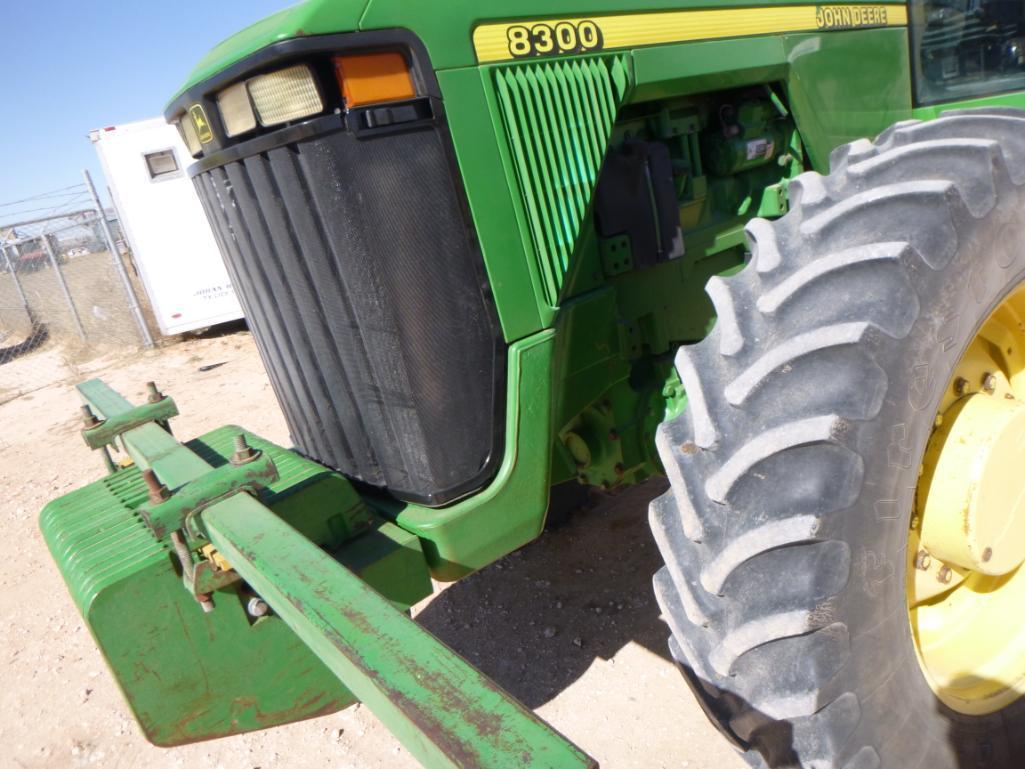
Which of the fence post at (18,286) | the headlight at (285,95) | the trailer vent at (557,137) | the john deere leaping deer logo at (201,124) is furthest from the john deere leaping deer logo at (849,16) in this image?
the fence post at (18,286)

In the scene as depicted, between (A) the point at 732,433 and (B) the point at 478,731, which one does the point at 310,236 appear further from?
(B) the point at 478,731

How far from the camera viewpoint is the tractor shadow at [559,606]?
2664 mm

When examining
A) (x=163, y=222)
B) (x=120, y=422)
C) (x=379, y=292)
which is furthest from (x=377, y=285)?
(x=163, y=222)

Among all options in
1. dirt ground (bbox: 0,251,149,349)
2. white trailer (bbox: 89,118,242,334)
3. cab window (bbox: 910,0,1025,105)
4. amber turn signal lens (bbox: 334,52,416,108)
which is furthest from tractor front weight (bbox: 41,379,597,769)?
dirt ground (bbox: 0,251,149,349)

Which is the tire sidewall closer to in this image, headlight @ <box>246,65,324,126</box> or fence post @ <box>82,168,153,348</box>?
headlight @ <box>246,65,324,126</box>

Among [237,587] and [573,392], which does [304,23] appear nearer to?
[573,392]

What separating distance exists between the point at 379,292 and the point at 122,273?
9.54m

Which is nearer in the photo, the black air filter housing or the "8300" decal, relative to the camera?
the black air filter housing

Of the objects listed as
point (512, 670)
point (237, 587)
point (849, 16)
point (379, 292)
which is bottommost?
point (512, 670)

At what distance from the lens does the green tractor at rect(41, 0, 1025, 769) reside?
1319 millimetres

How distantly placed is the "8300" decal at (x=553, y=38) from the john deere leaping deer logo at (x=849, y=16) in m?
0.95

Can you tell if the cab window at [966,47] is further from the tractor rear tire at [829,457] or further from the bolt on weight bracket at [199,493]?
the bolt on weight bracket at [199,493]

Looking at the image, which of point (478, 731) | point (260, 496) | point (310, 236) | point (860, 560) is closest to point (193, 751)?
point (260, 496)

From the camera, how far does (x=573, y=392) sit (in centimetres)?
200
